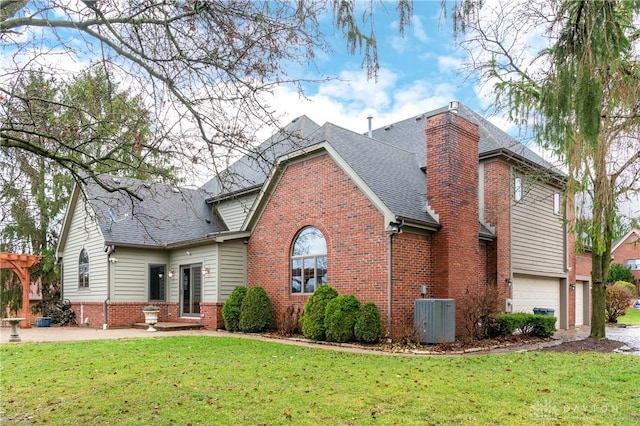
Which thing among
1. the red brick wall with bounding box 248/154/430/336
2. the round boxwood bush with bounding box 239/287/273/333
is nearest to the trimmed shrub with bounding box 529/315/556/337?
the red brick wall with bounding box 248/154/430/336

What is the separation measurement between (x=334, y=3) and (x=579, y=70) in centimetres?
225

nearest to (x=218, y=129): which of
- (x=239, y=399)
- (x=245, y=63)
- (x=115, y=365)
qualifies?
(x=245, y=63)

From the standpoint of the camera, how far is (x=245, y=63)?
218 inches

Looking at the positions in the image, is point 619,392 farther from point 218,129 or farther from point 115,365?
point 115,365

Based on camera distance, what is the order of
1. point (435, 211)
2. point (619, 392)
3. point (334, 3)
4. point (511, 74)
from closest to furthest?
1. point (334, 3)
2. point (619, 392)
3. point (511, 74)
4. point (435, 211)

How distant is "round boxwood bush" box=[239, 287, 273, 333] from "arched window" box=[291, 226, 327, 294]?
939 mm

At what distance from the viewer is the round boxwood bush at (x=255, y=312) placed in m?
14.7

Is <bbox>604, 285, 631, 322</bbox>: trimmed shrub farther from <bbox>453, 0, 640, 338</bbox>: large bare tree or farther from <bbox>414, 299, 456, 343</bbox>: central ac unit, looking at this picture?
<bbox>453, 0, 640, 338</bbox>: large bare tree

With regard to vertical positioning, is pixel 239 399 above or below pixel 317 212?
below

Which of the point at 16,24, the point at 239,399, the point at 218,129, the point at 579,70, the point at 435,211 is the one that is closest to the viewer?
the point at 579,70

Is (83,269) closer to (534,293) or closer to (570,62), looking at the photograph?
(534,293)

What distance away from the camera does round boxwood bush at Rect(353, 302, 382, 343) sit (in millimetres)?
12016

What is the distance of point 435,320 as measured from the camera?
12.0 m

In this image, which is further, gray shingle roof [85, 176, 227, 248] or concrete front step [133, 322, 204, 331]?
gray shingle roof [85, 176, 227, 248]
